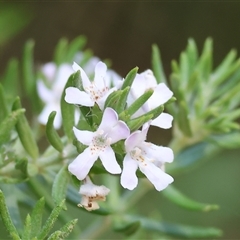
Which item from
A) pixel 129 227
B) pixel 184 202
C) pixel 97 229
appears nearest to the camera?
pixel 129 227

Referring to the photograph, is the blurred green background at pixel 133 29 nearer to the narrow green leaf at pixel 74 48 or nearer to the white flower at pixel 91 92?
the narrow green leaf at pixel 74 48

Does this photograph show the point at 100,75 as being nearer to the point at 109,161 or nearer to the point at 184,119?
the point at 109,161

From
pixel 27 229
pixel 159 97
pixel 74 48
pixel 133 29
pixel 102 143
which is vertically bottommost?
pixel 27 229

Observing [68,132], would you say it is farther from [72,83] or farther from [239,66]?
[239,66]

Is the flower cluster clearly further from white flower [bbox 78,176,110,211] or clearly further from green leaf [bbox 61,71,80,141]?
green leaf [bbox 61,71,80,141]

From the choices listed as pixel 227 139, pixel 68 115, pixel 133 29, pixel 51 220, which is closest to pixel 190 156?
pixel 227 139

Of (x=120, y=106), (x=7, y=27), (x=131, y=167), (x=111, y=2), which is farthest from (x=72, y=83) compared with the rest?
(x=111, y=2)

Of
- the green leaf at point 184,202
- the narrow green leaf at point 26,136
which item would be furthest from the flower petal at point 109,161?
the green leaf at point 184,202
